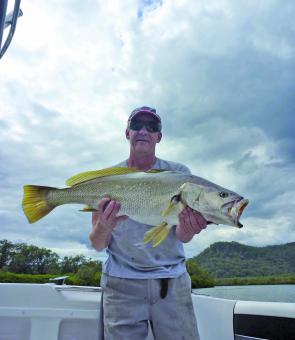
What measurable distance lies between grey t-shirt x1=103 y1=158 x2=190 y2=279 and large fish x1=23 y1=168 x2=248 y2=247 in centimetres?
26

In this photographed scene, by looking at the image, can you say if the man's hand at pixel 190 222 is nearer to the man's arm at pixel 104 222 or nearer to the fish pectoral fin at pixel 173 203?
the fish pectoral fin at pixel 173 203

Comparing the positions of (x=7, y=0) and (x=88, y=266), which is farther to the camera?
(x=88, y=266)

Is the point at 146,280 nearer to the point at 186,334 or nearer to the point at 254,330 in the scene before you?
the point at 186,334

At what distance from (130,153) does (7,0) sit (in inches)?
88.8

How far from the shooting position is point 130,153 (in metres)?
4.70

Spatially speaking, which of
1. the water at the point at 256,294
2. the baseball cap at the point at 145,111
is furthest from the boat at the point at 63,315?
the baseball cap at the point at 145,111

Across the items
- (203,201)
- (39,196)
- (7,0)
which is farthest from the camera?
(39,196)

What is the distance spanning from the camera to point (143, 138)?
4.57 meters

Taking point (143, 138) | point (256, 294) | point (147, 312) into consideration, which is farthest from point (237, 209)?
point (256, 294)

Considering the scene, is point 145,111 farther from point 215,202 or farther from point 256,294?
point 256,294

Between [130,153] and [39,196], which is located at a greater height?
[130,153]

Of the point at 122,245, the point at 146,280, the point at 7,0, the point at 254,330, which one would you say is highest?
the point at 7,0

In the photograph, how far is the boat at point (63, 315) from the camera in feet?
17.1

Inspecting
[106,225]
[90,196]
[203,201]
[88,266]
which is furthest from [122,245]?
[88,266]
